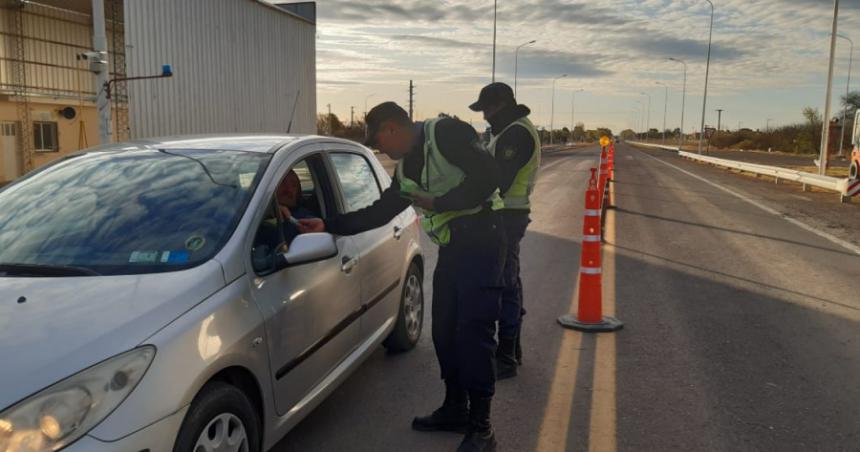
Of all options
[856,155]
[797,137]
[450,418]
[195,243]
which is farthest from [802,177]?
[797,137]

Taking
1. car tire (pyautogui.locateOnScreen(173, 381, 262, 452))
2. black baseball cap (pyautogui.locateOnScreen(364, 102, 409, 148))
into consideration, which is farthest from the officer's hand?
car tire (pyautogui.locateOnScreen(173, 381, 262, 452))

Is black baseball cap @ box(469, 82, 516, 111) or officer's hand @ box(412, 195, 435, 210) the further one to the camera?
black baseball cap @ box(469, 82, 516, 111)

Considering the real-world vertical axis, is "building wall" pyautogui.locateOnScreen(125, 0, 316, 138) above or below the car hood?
above

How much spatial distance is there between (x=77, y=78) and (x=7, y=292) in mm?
27101

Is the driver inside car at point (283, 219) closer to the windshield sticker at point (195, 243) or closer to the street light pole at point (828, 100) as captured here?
the windshield sticker at point (195, 243)

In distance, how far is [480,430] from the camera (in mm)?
3490

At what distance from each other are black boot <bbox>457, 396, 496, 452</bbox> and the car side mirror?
3.58 feet

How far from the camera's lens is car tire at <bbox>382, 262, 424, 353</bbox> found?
16.1ft

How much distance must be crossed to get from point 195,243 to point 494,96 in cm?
248

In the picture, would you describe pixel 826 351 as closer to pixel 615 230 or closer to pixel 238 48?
pixel 615 230

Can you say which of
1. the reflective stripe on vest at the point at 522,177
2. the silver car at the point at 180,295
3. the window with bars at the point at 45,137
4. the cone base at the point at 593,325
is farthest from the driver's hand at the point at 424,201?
the window with bars at the point at 45,137

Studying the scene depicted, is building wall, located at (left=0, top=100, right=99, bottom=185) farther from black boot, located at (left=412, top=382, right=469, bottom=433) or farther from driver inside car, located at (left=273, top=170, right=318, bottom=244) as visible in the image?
black boot, located at (left=412, top=382, right=469, bottom=433)

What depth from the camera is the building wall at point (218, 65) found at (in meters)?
15.0

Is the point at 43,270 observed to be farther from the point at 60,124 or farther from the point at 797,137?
the point at 797,137
